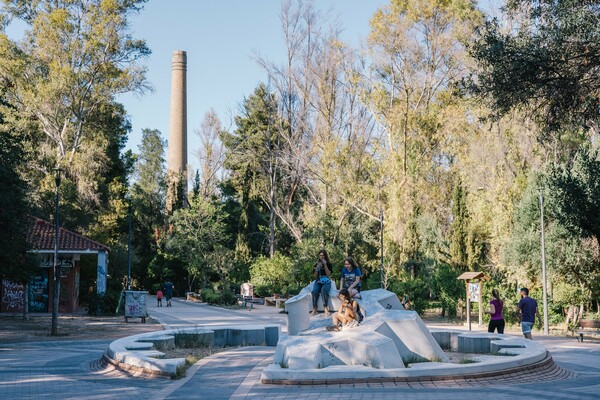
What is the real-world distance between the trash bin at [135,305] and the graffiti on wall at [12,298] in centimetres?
984

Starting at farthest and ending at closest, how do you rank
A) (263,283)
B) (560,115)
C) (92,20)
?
(263,283) → (92,20) → (560,115)

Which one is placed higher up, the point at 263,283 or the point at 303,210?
the point at 303,210

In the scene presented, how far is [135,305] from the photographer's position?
30844 millimetres

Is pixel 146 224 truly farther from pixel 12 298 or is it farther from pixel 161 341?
pixel 161 341

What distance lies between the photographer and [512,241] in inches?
1341

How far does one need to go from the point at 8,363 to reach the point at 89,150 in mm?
32283

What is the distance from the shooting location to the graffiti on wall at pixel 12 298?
124ft

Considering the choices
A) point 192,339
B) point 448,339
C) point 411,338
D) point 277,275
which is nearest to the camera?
point 411,338

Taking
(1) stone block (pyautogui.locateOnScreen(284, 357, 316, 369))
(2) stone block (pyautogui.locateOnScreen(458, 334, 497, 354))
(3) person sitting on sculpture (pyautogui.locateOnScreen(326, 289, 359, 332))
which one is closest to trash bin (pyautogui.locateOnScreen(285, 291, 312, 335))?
(3) person sitting on sculpture (pyautogui.locateOnScreen(326, 289, 359, 332))

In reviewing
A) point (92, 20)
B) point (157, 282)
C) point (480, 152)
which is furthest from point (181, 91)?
point (480, 152)

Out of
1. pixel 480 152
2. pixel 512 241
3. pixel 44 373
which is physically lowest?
pixel 44 373

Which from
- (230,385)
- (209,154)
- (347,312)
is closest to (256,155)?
(209,154)

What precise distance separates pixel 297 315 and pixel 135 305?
16.3 m

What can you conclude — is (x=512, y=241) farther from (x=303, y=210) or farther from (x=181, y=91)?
(x=181, y=91)
